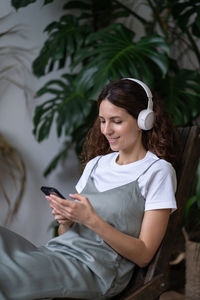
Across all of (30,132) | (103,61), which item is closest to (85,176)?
(103,61)

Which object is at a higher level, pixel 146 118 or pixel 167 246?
pixel 146 118

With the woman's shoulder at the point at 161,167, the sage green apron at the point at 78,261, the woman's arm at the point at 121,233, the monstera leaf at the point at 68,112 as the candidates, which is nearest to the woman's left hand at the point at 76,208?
the woman's arm at the point at 121,233

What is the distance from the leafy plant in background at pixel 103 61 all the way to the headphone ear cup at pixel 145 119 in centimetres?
69

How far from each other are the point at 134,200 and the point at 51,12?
1.97m

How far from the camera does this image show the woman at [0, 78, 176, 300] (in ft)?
3.75

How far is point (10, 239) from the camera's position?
4.04 ft

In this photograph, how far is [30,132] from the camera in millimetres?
2814

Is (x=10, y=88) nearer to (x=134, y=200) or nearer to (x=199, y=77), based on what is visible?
(x=199, y=77)

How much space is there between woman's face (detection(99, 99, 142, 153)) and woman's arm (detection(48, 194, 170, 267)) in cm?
25

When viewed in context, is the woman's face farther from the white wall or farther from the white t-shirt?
the white wall

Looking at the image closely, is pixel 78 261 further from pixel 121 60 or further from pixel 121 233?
pixel 121 60

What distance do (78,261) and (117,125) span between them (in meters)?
0.43

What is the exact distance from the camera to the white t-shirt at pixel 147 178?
125cm

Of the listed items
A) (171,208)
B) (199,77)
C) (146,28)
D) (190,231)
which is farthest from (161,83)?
(171,208)
